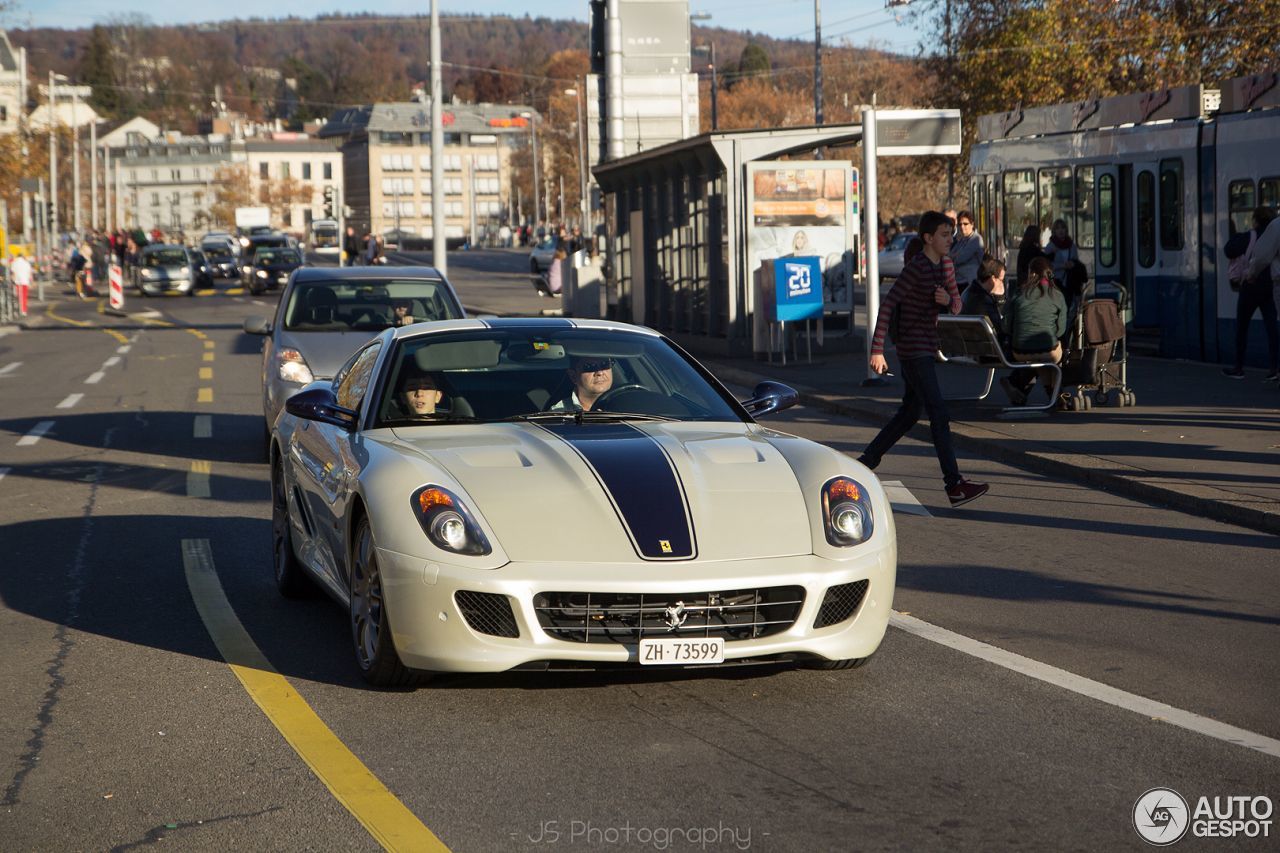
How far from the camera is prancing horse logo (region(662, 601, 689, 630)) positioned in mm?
5871

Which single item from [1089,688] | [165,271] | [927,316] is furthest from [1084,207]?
[165,271]

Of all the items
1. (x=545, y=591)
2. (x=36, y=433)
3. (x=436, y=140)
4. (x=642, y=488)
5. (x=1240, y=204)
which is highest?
(x=436, y=140)

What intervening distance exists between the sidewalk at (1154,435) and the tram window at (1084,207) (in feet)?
11.7

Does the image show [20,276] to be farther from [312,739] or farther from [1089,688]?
[1089,688]

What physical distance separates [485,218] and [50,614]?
18913 centimetres

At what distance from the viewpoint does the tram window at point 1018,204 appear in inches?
1029

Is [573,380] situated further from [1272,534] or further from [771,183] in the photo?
[771,183]

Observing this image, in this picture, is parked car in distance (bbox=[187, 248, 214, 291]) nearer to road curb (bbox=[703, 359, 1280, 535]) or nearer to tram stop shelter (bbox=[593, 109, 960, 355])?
tram stop shelter (bbox=[593, 109, 960, 355])

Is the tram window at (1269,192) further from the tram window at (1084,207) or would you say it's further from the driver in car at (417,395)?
the driver in car at (417,395)

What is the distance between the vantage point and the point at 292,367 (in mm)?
13516

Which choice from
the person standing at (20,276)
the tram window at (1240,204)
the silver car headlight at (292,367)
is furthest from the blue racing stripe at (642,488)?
the person standing at (20,276)

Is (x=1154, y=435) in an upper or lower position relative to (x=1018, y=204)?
lower

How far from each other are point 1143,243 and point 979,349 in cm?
755

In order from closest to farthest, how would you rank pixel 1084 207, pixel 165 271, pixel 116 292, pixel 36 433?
pixel 36 433 < pixel 1084 207 < pixel 116 292 < pixel 165 271
